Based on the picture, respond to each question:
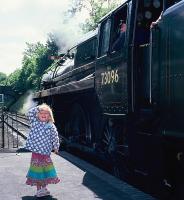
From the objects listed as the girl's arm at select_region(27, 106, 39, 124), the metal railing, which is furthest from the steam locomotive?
the metal railing

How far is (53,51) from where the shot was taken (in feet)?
240

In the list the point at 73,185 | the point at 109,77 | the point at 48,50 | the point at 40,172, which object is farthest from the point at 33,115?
the point at 48,50

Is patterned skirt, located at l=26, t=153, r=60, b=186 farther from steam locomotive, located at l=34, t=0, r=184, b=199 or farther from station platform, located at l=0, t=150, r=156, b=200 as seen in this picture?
steam locomotive, located at l=34, t=0, r=184, b=199

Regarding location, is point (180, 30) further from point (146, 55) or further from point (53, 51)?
point (53, 51)

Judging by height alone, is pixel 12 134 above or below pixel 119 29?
below

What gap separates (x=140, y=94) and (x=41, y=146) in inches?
70.0

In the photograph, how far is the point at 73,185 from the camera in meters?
7.42

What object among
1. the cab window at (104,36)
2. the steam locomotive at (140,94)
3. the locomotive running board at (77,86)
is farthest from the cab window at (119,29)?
the locomotive running board at (77,86)

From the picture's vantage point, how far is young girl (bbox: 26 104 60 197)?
663 centimetres

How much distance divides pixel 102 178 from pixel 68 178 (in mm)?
677

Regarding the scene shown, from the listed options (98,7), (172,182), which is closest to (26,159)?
(172,182)

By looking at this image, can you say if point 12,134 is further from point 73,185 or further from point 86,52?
point 73,185

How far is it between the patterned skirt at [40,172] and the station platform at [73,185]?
0.23 meters

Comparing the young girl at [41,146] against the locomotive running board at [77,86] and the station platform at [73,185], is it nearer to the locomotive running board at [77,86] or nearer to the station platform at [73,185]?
the station platform at [73,185]
